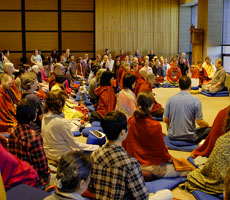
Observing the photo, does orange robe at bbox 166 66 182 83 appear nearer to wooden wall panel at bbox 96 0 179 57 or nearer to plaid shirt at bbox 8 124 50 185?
wooden wall panel at bbox 96 0 179 57

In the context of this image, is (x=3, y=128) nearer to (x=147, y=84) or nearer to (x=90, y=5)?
(x=147, y=84)

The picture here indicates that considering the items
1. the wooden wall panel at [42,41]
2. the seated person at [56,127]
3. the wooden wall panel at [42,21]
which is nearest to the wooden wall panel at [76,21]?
the wooden wall panel at [42,21]

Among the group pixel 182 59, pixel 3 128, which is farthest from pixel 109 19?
pixel 3 128

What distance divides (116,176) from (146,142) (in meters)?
1.26

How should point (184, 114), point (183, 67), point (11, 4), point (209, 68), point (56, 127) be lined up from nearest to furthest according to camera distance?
point (56, 127) → point (184, 114) → point (209, 68) → point (183, 67) → point (11, 4)

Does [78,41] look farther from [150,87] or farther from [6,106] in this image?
[6,106]

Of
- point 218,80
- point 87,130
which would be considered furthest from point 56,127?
point 218,80

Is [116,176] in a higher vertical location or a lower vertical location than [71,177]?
lower

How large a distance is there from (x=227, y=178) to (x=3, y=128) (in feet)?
15.5

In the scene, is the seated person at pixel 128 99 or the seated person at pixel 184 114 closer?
the seated person at pixel 184 114

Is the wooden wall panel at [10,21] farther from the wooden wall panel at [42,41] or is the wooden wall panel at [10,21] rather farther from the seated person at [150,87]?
the seated person at [150,87]

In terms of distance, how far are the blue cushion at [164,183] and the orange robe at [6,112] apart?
2.83 metres

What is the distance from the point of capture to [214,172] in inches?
132

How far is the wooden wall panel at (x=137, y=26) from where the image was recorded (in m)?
16.9
